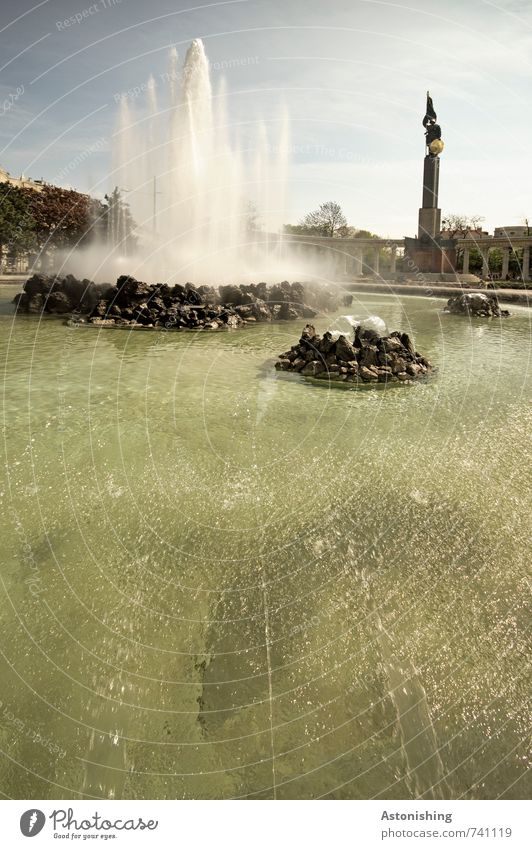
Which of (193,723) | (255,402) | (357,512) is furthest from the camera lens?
(255,402)

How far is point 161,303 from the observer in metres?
31.2

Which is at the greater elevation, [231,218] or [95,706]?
[231,218]

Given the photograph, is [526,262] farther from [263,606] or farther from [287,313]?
[263,606]

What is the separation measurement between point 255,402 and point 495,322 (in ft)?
91.6

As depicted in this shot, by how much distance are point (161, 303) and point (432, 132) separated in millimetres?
66924

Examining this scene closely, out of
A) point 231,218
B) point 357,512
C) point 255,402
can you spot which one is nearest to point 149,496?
point 357,512

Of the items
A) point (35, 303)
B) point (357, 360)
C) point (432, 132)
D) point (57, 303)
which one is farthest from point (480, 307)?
point (432, 132)

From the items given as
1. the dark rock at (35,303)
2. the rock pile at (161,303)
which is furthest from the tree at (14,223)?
the dark rock at (35,303)

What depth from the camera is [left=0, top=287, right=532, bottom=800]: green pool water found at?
4.39 metres

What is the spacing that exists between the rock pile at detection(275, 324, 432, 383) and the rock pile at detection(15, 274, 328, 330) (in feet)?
38.1

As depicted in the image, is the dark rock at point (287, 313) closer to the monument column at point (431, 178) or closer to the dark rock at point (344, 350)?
the dark rock at point (344, 350)

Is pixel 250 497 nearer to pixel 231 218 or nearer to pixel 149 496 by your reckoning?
pixel 149 496

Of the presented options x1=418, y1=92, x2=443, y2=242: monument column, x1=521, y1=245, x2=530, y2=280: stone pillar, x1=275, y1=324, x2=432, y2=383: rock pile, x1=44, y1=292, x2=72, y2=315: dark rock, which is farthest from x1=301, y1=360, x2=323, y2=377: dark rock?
x1=521, y1=245, x2=530, y2=280: stone pillar

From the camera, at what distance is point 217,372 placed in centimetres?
1880
